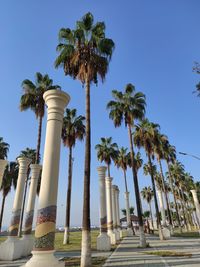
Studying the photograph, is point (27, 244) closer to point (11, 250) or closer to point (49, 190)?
point (11, 250)

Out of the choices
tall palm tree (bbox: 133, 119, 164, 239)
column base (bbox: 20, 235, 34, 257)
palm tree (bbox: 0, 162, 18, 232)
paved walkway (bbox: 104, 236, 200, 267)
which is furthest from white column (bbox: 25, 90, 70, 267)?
palm tree (bbox: 0, 162, 18, 232)

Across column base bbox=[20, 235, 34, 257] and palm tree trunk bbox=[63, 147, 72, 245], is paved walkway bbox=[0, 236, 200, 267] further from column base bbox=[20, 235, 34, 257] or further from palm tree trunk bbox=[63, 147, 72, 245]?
palm tree trunk bbox=[63, 147, 72, 245]

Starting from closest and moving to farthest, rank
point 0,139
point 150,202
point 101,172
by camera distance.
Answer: point 101,172 → point 0,139 → point 150,202

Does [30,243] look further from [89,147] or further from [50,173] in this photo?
[50,173]

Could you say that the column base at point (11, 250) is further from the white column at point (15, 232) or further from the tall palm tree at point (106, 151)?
the tall palm tree at point (106, 151)

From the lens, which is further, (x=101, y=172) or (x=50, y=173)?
(x=101, y=172)

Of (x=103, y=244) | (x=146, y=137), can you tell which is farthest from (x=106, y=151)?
(x=103, y=244)

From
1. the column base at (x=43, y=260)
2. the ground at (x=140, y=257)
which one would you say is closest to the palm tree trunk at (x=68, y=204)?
the ground at (x=140, y=257)

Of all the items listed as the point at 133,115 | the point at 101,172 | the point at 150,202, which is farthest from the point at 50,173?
the point at 150,202

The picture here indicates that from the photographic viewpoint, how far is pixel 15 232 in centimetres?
1572

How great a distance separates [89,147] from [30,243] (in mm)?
9607

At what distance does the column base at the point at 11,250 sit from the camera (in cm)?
1452

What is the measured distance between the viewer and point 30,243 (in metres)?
17.8

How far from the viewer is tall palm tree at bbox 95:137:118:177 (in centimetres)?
3787
